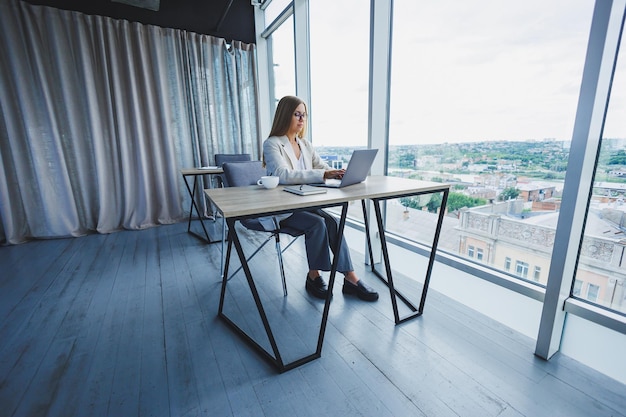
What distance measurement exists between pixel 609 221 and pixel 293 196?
1.29 metres

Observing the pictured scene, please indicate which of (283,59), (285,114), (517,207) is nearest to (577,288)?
(517,207)

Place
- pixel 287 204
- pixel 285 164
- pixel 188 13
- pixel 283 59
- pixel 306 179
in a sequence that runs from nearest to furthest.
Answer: pixel 287 204
pixel 306 179
pixel 285 164
pixel 188 13
pixel 283 59

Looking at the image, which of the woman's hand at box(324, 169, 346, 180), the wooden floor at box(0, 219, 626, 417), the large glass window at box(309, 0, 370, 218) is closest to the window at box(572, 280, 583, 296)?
the wooden floor at box(0, 219, 626, 417)

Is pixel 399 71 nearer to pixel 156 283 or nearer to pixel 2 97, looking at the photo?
pixel 156 283

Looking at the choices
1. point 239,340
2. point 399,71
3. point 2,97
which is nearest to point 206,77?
point 2,97

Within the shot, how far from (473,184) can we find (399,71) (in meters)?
0.97

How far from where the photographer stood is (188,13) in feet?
11.6

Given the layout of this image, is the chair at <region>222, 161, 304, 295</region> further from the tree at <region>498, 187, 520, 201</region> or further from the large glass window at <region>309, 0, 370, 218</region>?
the tree at <region>498, 187, 520, 201</region>

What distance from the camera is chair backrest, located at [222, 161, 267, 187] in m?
1.84

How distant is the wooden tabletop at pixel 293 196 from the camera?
1.05 meters

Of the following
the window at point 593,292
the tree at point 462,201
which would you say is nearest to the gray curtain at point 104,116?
the tree at point 462,201

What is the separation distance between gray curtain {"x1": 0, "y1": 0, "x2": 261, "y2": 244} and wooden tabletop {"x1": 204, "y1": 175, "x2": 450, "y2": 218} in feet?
8.52

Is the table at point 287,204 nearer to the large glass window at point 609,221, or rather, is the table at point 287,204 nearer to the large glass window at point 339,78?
the large glass window at point 609,221

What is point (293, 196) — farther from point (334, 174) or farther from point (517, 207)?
point (517, 207)
